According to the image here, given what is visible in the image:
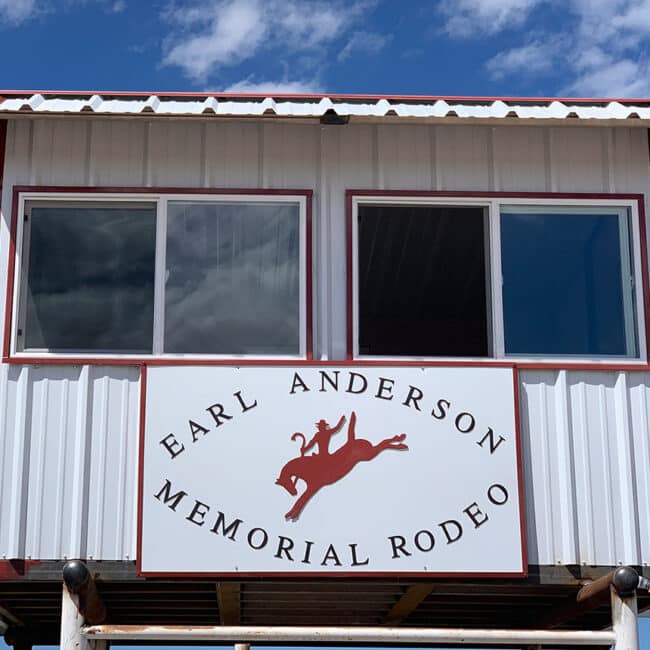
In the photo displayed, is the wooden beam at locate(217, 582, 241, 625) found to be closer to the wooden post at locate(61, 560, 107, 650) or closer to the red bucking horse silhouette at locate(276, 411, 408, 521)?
the red bucking horse silhouette at locate(276, 411, 408, 521)

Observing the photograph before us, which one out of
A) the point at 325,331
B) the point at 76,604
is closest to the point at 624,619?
the point at 325,331

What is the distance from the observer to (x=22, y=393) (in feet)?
31.0

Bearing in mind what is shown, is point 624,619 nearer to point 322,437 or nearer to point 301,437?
point 322,437

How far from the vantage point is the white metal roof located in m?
9.41

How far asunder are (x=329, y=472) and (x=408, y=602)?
189 centimetres

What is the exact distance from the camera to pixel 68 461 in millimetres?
9328

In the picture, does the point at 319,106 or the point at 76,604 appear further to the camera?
the point at 319,106

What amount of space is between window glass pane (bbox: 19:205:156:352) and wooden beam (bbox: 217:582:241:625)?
1805mm

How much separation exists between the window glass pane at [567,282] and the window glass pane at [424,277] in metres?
0.24

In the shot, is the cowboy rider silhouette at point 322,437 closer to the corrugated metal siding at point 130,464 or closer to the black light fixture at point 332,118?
the corrugated metal siding at point 130,464

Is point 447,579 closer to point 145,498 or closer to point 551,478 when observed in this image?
point 551,478

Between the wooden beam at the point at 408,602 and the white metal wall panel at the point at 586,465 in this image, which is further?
the wooden beam at the point at 408,602

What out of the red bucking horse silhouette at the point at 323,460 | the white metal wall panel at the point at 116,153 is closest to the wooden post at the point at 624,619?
the red bucking horse silhouette at the point at 323,460

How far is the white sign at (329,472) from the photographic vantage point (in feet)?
30.0
